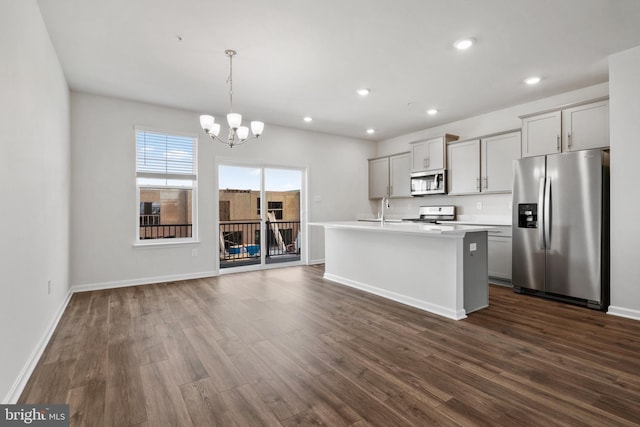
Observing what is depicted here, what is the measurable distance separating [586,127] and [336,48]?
333 centimetres

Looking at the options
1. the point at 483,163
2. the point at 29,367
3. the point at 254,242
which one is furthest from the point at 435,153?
the point at 29,367

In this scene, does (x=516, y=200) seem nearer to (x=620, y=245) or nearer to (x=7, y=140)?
(x=620, y=245)

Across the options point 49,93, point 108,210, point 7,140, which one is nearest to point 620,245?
point 7,140

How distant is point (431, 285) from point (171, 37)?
3.76m

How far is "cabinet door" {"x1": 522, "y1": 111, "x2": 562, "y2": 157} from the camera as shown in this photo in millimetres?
4297

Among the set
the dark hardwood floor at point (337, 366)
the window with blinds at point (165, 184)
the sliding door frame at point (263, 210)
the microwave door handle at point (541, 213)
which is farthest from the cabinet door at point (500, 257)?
the window with blinds at point (165, 184)

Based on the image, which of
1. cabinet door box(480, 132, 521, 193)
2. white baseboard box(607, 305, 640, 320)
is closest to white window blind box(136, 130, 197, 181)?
cabinet door box(480, 132, 521, 193)

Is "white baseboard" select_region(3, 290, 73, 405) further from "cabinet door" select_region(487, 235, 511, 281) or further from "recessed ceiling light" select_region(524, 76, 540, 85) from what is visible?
"recessed ceiling light" select_region(524, 76, 540, 85)

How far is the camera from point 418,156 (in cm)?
645

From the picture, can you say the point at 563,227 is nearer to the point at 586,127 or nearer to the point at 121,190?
the point at 586,127

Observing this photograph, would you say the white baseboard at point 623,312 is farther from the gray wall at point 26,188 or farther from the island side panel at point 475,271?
the gray wall at point 26,188

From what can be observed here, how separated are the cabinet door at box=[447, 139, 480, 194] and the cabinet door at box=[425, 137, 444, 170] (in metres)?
0.12

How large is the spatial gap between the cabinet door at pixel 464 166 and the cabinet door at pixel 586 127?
4.49ft

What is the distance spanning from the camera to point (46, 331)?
2902mm
